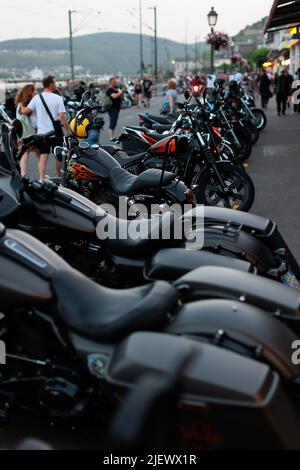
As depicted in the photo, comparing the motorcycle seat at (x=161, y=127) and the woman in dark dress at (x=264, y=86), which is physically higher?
the woman in dark dress at (x=264, y=86)

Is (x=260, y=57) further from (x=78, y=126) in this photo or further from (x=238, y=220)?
(x=238, y=220)

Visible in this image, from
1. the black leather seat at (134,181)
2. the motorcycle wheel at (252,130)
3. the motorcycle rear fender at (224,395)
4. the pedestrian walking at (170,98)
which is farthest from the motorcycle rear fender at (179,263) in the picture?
the pedestrian walking at (170,98)

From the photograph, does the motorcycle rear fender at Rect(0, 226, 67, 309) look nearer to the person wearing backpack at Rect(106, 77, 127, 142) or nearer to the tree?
the person wearing backpack at Rect(106, 77, 127, 142)

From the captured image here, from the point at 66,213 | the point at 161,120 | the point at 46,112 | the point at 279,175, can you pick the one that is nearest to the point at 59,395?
the point at 66,213

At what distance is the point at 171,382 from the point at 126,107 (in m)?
31.3

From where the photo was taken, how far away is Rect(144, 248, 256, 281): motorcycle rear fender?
3076 millimetres

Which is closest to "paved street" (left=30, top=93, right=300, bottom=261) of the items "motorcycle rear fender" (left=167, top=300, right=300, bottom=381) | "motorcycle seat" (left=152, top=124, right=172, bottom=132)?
"motorcycle seat" (left=152, top=124, right=172, bottom=132)

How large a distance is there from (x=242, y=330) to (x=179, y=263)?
823 mm

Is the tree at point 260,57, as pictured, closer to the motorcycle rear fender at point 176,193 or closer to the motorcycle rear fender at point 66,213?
the motorcycle rear fender at point 176,193

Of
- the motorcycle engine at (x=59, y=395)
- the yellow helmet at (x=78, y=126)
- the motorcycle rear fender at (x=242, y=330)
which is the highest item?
the yellow helmet at (x=78, y=126)

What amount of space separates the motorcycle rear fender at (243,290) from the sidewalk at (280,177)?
2953 millimetres

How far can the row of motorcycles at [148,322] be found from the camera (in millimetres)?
1929

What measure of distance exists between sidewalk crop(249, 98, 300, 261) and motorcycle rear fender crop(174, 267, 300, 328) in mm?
2953

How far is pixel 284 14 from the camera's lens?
48.9ft
